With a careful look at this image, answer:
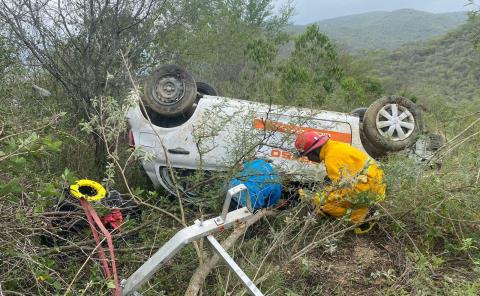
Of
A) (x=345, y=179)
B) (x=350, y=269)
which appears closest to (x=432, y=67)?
(x=350, y=269)

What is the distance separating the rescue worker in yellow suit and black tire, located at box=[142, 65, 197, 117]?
1565 mm

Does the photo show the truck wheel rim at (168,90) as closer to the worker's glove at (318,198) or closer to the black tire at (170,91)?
the black tire at (170,91)

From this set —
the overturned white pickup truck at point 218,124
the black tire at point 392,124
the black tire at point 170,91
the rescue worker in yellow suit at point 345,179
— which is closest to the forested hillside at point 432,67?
the black tire at point 392,124

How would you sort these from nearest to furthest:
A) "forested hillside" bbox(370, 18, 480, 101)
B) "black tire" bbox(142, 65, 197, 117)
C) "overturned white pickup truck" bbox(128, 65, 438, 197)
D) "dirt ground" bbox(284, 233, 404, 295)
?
"dirt ground" bbox(284, 233, 404, 295)
"overturned white pickup truck" bbox(128, 65, 438, 197)
"black tire" bbox(142, 65, 197, 117)
"forested hillside" bbox(370, 18, 480, 101)

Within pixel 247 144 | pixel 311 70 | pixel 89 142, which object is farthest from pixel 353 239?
pixel 311 70

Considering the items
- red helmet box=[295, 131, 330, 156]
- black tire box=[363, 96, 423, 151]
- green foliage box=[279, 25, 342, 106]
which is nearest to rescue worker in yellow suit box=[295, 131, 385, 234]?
red helmet box=[295, 131, 330, 156]

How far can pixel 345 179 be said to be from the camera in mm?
3678

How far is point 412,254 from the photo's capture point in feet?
12.4

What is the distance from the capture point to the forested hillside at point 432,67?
25469 mm

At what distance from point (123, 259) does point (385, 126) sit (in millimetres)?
3272

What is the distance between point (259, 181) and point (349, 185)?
734 mm

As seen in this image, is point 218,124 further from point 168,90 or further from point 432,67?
point 432,67

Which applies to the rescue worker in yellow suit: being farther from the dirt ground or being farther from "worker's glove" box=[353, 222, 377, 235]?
the dirt ground

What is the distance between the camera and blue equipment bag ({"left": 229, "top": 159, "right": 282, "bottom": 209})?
3.90 meters
